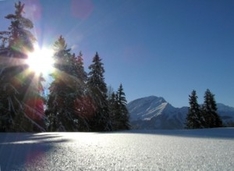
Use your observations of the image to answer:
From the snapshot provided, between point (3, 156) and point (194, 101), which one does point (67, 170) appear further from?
point (194, 101)

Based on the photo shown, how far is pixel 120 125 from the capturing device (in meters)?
35.5

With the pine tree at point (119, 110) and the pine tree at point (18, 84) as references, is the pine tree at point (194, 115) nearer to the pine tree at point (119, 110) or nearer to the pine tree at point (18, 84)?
the pine tree at point (119, 110)

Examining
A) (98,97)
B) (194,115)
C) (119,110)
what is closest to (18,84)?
(98,97)

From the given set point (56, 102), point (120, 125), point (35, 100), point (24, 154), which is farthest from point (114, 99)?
point (24, 154)

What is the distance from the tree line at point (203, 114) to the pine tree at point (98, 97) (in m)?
17.3

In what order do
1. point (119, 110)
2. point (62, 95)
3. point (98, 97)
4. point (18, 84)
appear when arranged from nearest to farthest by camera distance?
point (18, 84)
point (62, 95)
point (98, 97)
point (119, 110)

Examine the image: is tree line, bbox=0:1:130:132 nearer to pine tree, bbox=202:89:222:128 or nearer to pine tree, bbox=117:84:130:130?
pine tree, bbox=117:84:130:130

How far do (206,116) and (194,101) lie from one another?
321cm

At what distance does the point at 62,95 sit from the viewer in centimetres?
2562

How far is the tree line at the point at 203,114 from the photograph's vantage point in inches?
1522

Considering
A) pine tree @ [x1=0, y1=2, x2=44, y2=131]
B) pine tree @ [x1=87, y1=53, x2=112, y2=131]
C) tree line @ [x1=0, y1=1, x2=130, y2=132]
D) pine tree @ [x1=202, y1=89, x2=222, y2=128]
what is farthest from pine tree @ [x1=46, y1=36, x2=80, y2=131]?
pine tree @ [x1=202, y1=89, x2=222, y2=128]

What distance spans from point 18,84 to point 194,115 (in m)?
30.4

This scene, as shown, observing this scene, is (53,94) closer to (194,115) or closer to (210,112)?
(194,115)

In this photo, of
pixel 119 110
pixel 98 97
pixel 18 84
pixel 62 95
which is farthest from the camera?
pixel 119 110
